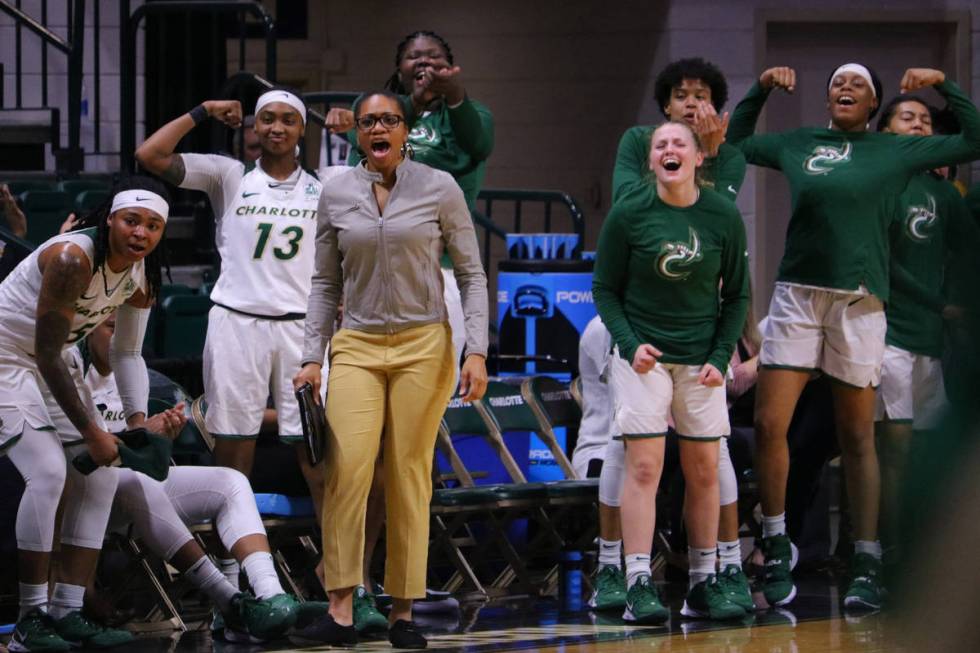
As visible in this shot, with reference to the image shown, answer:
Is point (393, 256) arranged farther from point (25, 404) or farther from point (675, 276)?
point (25, 404)

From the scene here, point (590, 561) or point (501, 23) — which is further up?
point (501, 23)

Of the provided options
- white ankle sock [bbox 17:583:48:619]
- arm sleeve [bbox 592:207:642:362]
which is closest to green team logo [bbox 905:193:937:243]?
arm sleeve [bbox 592:207:642:362]

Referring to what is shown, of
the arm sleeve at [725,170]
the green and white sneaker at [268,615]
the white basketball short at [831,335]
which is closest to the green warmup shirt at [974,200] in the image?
the white basketball short at [831,335]

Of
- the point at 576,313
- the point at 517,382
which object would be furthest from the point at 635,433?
the point at 576,313

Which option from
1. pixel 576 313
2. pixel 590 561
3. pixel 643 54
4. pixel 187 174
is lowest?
pixel 590 561

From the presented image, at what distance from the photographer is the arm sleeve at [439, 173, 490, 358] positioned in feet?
14.8

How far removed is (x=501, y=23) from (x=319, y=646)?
771 centimetres

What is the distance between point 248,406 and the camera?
203 inches

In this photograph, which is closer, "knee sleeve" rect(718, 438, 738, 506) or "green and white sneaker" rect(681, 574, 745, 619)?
"green and white sneaker" rect(681, 574, 745, 619)

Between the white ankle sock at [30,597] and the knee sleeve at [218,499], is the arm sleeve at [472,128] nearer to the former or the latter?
the knee sleeve at [218,499]

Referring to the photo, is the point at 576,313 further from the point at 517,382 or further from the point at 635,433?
the point at 635,433

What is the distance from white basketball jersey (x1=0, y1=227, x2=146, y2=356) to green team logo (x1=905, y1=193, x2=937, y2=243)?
302cm

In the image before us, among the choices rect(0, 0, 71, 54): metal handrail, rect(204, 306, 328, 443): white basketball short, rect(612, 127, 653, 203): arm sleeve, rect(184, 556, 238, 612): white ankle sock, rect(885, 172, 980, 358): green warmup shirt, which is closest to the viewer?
rect(184, 556, 238, 612): white ankle sock

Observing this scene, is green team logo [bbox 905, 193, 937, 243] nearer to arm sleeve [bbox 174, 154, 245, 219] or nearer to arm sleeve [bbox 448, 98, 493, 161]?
arm sleeve [bbox 448, 98, 493, 161]
